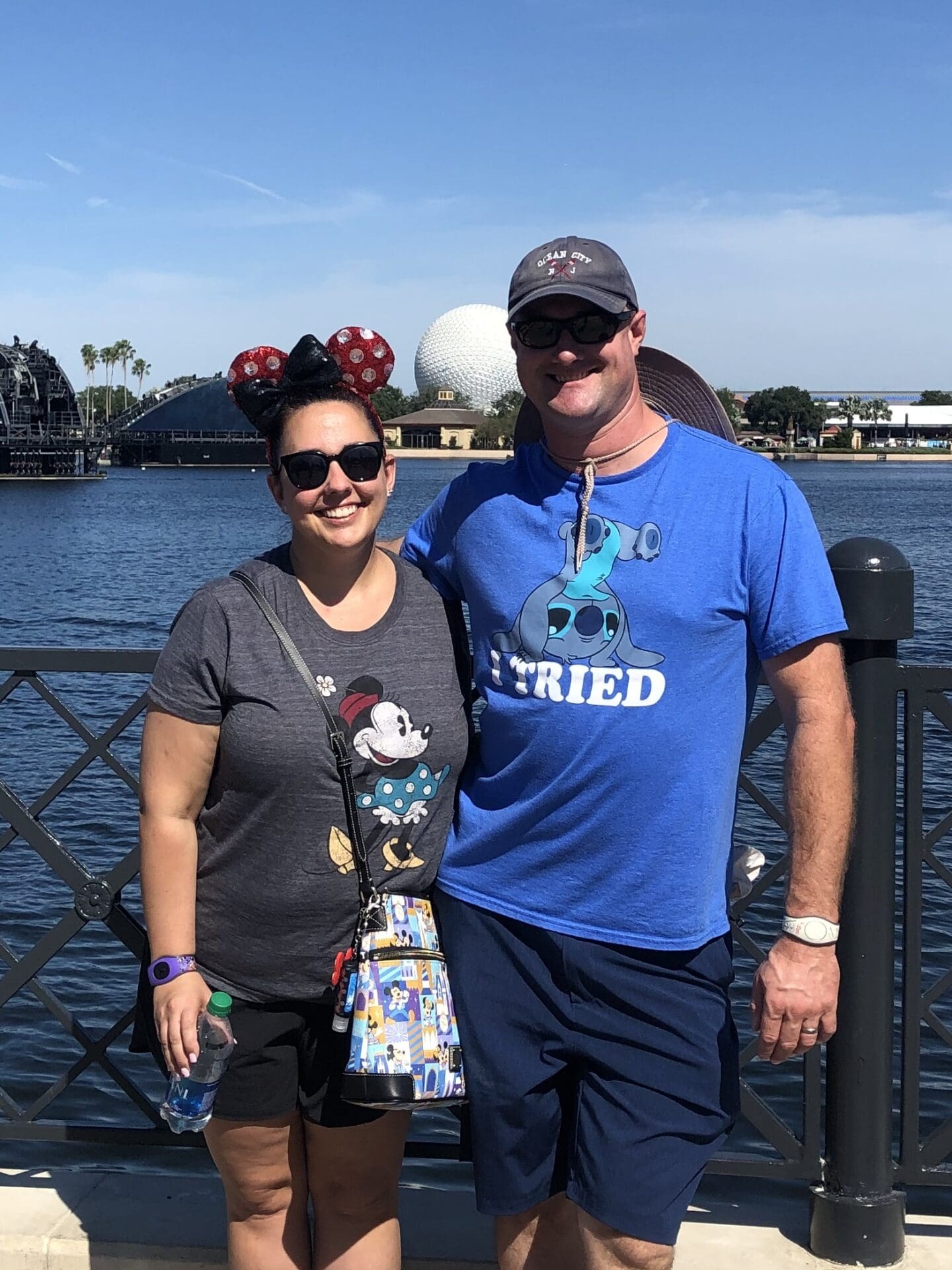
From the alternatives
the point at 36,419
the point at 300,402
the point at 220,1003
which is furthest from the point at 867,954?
the point at 36,419

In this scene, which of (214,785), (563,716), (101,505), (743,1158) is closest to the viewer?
(563,716)

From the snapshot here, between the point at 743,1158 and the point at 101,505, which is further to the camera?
the point at 101,505

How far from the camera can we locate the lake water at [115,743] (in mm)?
6824

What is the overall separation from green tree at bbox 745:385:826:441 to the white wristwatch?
5529 inches

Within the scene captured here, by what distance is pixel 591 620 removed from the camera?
2.27 m

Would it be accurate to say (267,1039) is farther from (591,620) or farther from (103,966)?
(103,966)

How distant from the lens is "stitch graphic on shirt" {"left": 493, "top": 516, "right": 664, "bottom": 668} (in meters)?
2.26

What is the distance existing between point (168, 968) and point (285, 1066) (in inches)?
11.2

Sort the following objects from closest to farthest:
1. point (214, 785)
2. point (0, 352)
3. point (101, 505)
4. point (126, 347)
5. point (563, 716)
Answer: point (563, 716), point (214, 785), point (101, 505), point (0, 352), point (126, 347)

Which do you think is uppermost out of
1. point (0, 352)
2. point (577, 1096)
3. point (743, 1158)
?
point (0, 352)

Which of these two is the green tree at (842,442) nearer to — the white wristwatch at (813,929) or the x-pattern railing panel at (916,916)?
the x-pattern railing panel at (916,916)

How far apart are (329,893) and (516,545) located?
0.70m

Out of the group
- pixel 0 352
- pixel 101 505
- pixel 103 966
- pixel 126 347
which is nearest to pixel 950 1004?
pixel 103 966

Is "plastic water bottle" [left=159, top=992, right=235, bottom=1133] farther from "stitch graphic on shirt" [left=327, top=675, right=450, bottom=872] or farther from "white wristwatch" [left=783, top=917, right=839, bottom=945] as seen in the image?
"white wristwatch" [left=783, top=917, right=839, bottom=945]
